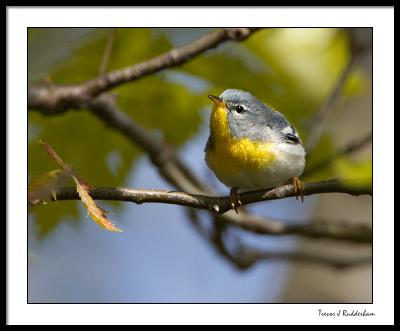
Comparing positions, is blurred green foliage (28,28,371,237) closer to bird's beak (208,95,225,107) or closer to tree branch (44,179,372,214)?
bird's beak (208,95,225,107)

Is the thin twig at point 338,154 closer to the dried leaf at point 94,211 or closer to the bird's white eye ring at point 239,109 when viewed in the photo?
the bird's white eye ring at point 239,109

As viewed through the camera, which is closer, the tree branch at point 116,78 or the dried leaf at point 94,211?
the dried leaf at point 94,211

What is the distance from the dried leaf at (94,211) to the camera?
156 cm

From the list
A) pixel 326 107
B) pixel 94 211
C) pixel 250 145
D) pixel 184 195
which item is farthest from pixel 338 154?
pixel 94 211

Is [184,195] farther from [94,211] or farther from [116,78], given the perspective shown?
[116,78]

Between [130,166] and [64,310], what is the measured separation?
0.81 m

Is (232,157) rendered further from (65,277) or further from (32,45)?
(65,277)

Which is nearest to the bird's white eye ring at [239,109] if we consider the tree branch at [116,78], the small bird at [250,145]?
the small bird at [250,145]

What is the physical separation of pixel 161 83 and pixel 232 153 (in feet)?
1.46

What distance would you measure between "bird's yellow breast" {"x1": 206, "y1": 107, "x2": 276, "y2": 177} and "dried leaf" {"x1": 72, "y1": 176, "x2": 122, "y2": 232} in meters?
1.10

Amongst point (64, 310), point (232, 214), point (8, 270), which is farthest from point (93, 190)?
point (232, 214)

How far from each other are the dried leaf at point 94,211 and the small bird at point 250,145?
1001mm

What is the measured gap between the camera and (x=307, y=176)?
2.88 meters

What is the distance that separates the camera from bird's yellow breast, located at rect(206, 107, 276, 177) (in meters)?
2.65
